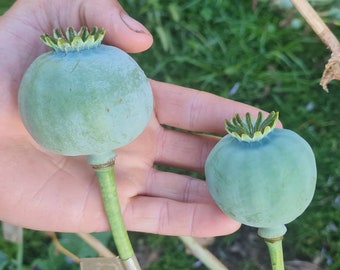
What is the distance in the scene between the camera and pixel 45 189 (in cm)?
178

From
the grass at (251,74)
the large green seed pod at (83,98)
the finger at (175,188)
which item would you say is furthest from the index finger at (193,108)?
the grass at (251,74)

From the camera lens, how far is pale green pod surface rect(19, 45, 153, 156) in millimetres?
1407

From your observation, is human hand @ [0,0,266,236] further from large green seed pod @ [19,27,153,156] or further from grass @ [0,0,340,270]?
grass @ [0,0,340,270]

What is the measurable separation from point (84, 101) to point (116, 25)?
1.23 ft

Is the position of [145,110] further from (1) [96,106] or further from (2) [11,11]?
(2) [11,11]

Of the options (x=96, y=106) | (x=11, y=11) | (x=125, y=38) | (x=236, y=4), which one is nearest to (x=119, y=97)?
(x=96, y=106)

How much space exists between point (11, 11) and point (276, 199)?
3.44ft

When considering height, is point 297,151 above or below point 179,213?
above

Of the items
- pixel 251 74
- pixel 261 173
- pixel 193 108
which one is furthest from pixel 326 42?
pixel 251 74

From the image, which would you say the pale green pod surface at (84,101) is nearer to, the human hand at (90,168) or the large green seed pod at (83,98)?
the large green seed pod at (83,98)

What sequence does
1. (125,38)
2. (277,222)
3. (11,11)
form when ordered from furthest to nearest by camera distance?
(11,11), (125,38), (277,222)

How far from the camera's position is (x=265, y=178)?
1.45 meters

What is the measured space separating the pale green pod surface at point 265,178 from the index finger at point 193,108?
32 cm

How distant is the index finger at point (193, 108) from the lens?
1.84 metres
